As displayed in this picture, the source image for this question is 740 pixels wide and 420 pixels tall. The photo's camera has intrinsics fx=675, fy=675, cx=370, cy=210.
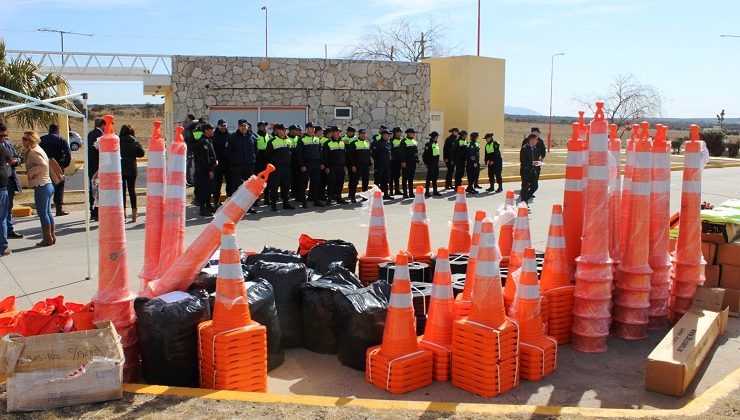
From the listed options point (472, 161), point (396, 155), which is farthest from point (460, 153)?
point (396, 155)

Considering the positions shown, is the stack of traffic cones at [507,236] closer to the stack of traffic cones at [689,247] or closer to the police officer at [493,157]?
the stack of traffic cones at [689,247]

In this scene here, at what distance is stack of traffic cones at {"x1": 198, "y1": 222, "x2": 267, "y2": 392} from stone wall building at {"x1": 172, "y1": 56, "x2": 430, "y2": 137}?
16353 millimetres

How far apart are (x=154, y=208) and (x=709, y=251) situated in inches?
218

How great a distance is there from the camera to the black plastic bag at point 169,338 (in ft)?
15.8

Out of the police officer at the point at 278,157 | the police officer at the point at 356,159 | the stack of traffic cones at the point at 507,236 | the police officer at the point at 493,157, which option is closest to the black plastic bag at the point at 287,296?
the stack of traffic cones at the point at 507,236

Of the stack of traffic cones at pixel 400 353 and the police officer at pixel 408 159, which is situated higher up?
the police officer at pixel 408 159

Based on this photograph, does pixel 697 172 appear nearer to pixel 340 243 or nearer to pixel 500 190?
pixel 340 243

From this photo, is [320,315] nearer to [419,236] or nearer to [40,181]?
[419,236]

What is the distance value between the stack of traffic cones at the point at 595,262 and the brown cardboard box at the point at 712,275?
1.60 meters

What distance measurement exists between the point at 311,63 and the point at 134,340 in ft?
58.5

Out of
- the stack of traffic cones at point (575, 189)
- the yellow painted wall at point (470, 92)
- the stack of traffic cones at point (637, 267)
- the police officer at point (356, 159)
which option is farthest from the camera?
the yellow painted wall at point (470, 92)

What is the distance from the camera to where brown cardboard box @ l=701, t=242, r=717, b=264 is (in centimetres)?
694

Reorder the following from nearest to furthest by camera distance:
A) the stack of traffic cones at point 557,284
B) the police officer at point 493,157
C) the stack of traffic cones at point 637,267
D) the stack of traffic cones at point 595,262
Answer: the stack of traffic cones at point 595,262 → the stack of traffic cones at point 557,284 → the stack of traffic cones at point 637,267 → the police officer at point 493,157

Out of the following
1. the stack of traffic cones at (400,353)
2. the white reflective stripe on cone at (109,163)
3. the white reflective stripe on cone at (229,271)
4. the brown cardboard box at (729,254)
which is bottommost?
the stack of traffic cones at (400,353)
